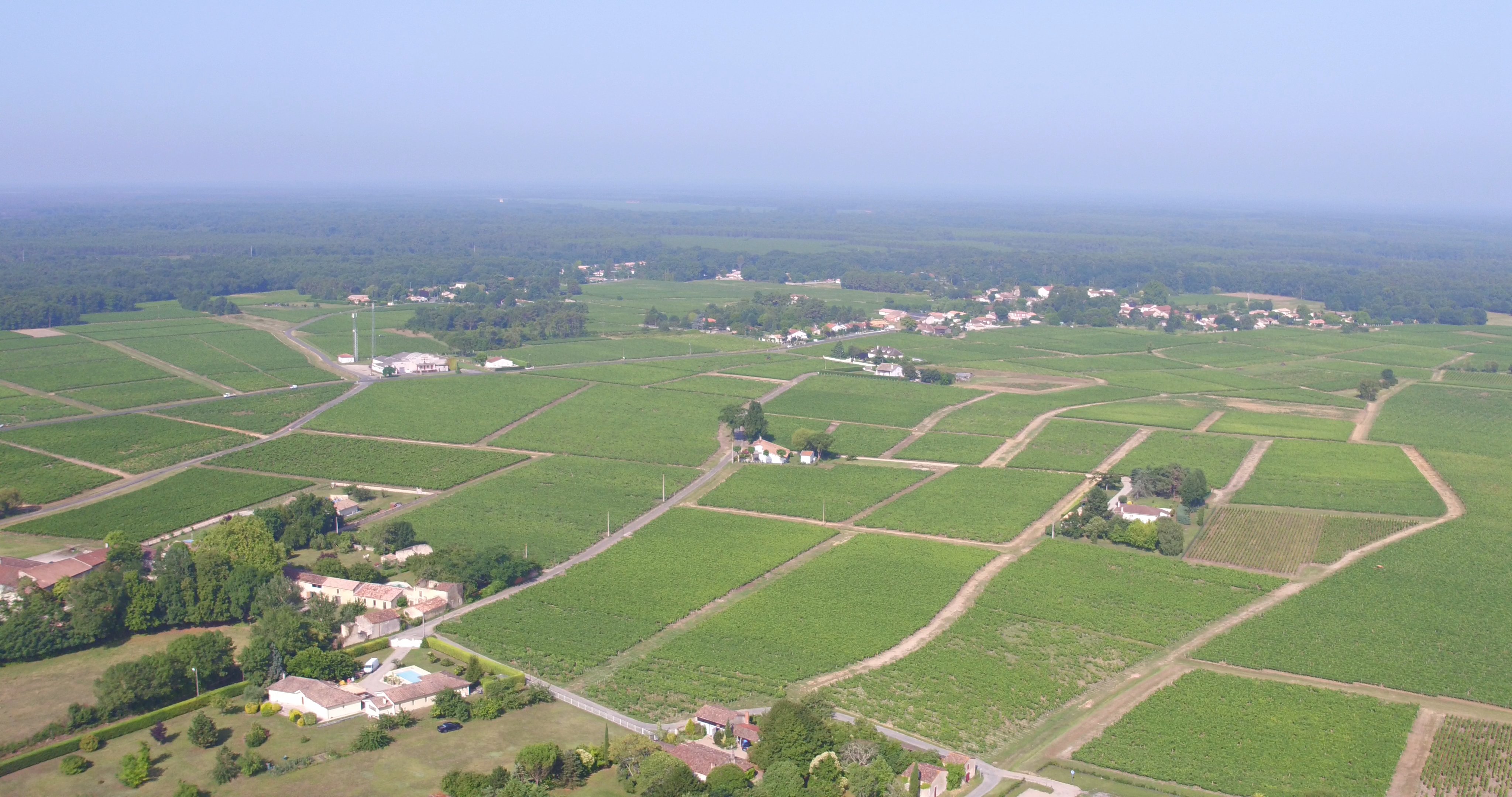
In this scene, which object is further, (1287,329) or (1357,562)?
(1287,329)

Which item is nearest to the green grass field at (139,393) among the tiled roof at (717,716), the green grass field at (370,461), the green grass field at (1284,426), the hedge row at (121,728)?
the green grass field at (370,461)

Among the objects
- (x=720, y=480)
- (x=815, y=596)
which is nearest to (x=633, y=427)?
(x=720, y=480)

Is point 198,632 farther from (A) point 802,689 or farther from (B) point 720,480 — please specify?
(B) point 720,480

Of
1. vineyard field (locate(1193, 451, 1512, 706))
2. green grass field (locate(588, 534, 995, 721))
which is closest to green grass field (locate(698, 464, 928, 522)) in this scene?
green grass field (locate(588, 534, 995, 721))

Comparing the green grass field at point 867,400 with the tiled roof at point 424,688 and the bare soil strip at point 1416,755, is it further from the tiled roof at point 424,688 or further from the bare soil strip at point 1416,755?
the tiled roof at point 424,688

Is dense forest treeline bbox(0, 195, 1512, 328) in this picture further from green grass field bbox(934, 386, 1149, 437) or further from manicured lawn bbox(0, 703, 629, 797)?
manicured lawn bbox(0, 703, 629, 797)

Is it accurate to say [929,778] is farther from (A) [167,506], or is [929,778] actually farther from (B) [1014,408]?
(B) [1014,408]
